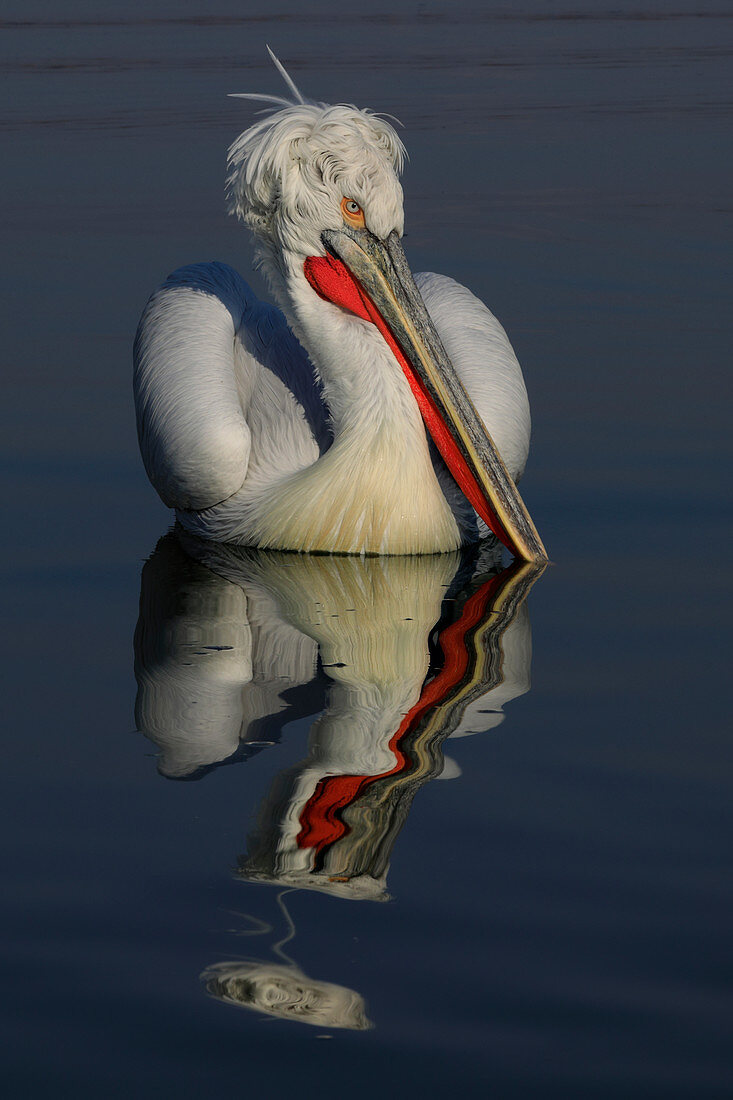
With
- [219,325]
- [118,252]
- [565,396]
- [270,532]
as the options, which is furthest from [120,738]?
[118,252]

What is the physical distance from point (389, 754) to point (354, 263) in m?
1.85

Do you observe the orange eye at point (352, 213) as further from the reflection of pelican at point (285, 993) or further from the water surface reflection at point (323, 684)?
the reflection of pelican at point (285, 993)

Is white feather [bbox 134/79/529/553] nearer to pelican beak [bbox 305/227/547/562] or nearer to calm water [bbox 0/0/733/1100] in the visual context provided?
pelican beak [bbox 305/227/547/562]

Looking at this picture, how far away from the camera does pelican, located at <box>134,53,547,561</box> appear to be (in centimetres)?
447

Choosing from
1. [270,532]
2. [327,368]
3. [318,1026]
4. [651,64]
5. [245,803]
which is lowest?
[318,1026]

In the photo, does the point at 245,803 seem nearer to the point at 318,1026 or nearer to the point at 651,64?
the point at 318,1026

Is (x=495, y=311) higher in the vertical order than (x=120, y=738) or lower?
higher

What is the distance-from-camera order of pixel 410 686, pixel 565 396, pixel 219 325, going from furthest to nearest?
pixel 565 396
pixel 219 325
pixel 410 686

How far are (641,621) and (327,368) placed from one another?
135 centimetres

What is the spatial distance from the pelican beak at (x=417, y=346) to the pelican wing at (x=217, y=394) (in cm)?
37

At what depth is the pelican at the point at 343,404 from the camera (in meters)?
4.47

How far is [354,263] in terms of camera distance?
451 cm

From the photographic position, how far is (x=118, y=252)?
7.94m

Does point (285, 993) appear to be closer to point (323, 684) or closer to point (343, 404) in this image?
point (323, 684)
